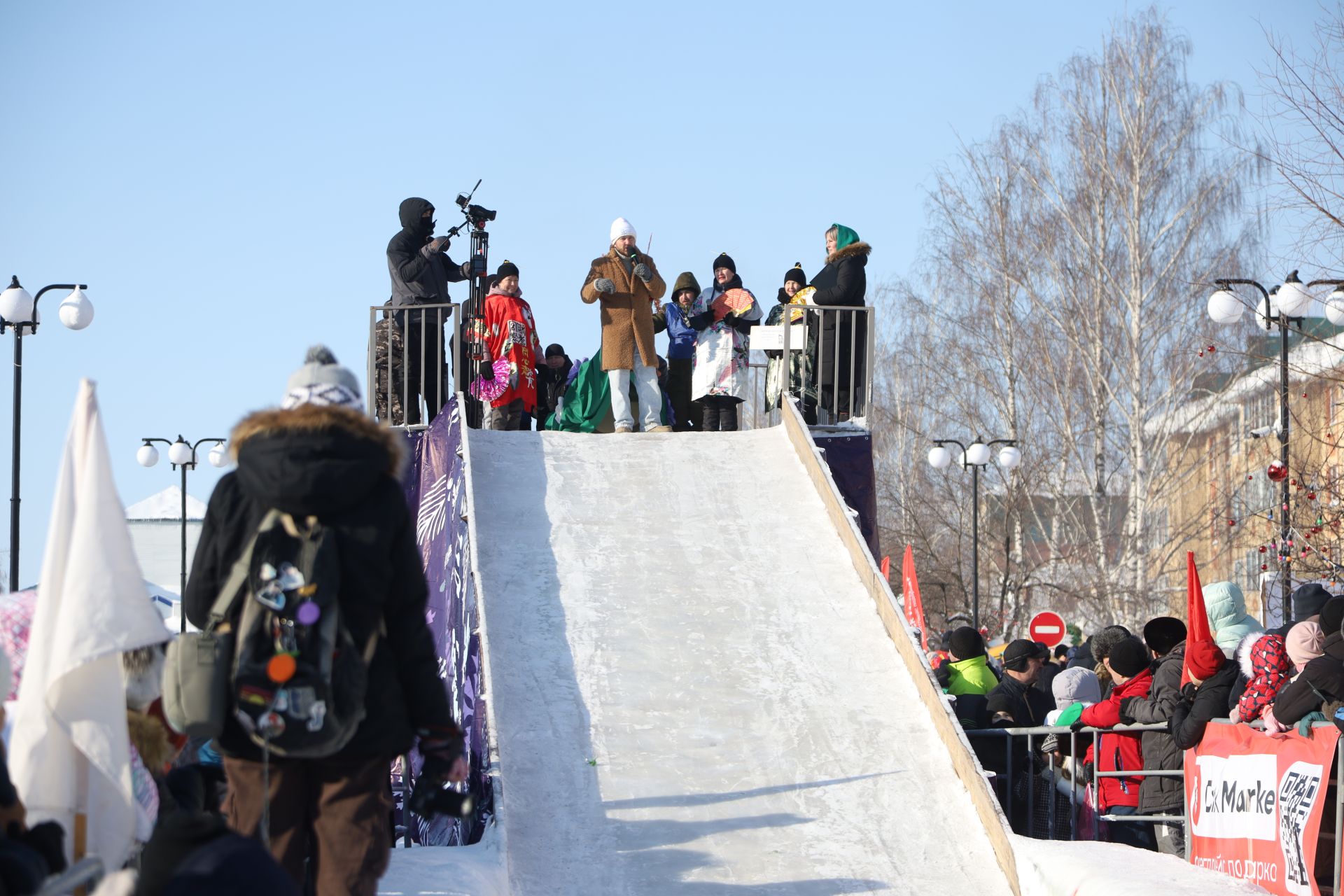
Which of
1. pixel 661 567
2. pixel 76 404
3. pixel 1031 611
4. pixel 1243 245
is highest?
pixel 1243 245

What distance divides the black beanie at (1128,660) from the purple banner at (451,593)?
10.9 ft

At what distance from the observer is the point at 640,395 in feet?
43.6

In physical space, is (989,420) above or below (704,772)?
above

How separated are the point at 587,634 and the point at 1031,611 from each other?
2759cm

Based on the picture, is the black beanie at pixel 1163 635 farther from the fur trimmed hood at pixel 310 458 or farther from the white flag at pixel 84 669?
the white flag at pixel 84 669

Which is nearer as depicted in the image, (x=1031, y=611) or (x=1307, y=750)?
(x=1307, y=750)

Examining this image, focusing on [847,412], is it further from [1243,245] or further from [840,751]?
[1243,245]

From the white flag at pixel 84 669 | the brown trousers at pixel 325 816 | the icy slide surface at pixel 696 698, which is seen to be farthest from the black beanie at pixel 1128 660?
the white flag at pixel 84 669

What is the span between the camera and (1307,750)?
5891 mm

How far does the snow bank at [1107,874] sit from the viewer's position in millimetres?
5496

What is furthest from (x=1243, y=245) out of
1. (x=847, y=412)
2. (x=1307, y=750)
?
(x=1307, y=750)

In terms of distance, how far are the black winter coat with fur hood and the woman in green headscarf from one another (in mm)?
9557

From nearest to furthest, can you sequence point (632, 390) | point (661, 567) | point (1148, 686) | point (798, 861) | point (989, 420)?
point (798, 861)
point (1148, 686)
point (661, 567)
point (632, 390)
point (989, 420)

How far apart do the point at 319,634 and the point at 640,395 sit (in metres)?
9.57
